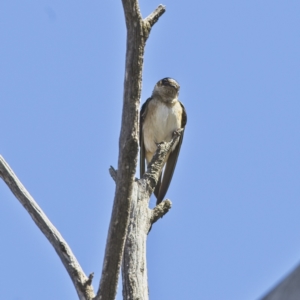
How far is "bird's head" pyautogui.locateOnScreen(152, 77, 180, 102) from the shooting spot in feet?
29.7

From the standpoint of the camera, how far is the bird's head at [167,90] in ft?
29.7

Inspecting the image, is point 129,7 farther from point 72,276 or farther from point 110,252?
point 72,276

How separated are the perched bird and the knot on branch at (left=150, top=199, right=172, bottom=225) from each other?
150 inches

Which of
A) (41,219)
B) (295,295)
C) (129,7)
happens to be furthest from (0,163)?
(295,295)

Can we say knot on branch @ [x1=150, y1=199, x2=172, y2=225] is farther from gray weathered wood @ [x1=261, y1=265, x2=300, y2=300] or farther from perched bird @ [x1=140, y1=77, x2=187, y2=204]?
perched bird @ [x1=140, y1=77, x2=187, y2=204]

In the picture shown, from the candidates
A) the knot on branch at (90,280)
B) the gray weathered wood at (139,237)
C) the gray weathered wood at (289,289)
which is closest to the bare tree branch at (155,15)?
the knot on branch at (90,280)

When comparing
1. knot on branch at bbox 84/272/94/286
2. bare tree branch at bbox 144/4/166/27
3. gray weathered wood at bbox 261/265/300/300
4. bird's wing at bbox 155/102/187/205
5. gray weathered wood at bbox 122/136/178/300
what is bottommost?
gray weathered wood at bbox 261/265/300/300

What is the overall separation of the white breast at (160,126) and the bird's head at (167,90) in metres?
0.37

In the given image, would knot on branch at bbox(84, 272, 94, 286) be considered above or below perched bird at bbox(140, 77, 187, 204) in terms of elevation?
below

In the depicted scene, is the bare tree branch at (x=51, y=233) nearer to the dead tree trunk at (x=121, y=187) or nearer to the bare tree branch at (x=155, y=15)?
the dead tree trunk at (x=121, y=187)

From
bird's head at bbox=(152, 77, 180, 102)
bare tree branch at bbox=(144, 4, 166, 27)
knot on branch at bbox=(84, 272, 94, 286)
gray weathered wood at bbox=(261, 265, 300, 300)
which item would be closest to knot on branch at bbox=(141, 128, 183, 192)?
knot on branch at bbox=(84, 272, 94, 286)

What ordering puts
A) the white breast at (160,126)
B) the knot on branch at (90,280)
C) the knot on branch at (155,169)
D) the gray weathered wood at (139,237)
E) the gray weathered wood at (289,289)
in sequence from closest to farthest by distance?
the gray weathered wood at (289,289) → the knot on branch at (90,280) → the gray weathered wood at (139,237) → the knot on branch at (155,169) → the white breast at (160,126)

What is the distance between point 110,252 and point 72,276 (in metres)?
0.37

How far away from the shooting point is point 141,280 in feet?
10.8
